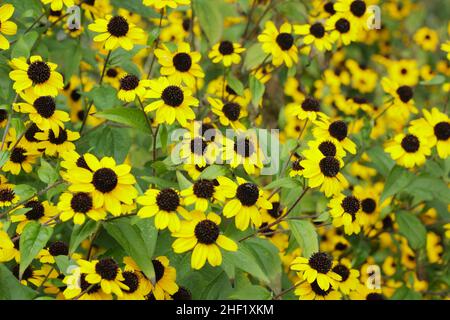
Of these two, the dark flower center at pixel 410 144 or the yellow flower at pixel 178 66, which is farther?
the dark flower center at pixel 410 144

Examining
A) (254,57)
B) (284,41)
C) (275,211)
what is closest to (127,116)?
(275,211)

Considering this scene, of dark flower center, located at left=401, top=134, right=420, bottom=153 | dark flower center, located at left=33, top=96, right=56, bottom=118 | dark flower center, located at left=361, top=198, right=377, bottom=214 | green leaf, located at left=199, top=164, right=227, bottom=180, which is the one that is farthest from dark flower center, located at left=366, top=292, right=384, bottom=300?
dark flower center, located at left=33, top=96, right=56, bottom=118

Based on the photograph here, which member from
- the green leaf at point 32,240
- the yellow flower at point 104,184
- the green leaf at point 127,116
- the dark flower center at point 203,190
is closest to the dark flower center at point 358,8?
the green leaf at point 127,116

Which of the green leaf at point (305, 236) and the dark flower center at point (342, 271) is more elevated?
the green leaf at point (305, 236)

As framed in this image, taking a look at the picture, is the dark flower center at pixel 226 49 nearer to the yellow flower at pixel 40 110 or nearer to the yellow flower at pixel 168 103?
the yellow flower at pixel 168 103
